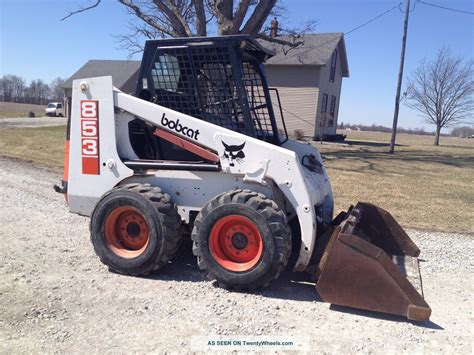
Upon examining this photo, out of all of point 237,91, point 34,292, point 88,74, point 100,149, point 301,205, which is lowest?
point 34,292

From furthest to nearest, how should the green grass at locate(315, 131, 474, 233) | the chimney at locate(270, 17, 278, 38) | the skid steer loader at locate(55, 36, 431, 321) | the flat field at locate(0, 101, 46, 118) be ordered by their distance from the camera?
the flat field at locate(0, 101, 46, 118)
the chimney at locate(270, 17, 278, 38)
the green grass at locate(315, 131, 474, 233)
the skid steer loader at locate(55, 36, 431, 321)

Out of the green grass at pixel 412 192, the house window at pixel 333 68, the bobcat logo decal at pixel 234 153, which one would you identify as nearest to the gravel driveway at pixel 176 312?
the bobcat logo decal at pixel 234 153

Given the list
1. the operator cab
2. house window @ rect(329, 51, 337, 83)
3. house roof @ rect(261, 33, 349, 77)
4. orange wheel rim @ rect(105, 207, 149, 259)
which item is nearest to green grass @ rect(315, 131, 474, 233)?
the operator cab

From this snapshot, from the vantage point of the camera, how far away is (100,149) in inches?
180

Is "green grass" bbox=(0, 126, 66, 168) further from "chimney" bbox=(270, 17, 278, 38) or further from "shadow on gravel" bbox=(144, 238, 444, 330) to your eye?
"chimney" bbox=(270, 17, 278, 38)

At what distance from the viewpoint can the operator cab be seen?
4.46 meters

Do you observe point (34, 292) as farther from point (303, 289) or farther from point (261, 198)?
point (303, 289)

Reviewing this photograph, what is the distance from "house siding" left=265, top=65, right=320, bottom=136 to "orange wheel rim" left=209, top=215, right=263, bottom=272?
23.5 metres

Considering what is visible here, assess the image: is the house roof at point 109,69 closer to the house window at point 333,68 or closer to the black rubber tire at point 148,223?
the house window at point 333,68

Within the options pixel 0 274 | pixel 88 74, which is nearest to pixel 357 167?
pixel 0 274

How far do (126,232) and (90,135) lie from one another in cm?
114

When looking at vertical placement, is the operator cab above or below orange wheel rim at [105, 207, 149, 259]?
above

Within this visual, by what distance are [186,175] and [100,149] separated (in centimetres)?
103

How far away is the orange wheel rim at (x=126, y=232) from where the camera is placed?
14.4ft
